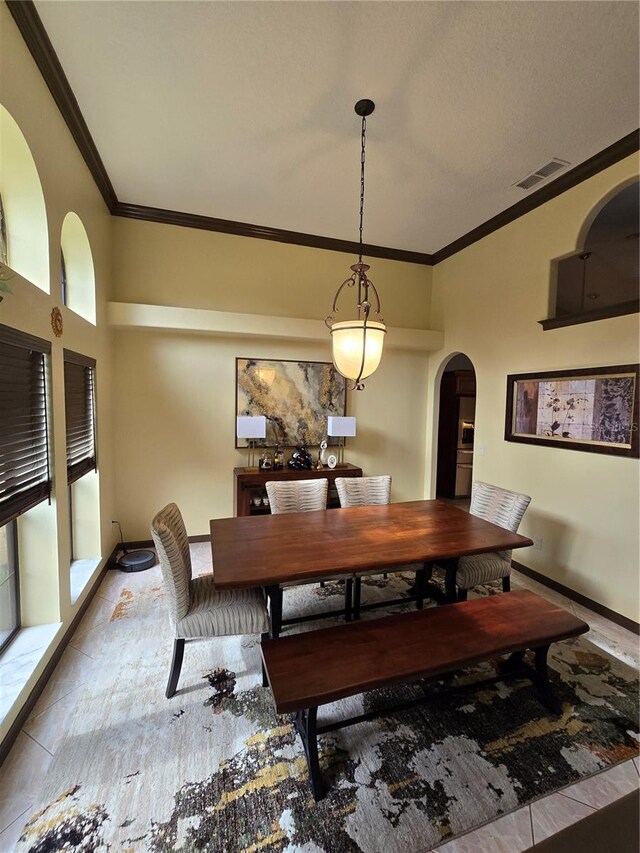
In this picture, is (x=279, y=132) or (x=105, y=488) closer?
(x=279, y=132)

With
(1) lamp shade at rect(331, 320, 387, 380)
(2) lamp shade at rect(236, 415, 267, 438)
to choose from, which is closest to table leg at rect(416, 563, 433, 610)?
(1) lamp shade at rect(331, 320, 387, 380)

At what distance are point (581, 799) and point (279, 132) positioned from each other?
165 inches

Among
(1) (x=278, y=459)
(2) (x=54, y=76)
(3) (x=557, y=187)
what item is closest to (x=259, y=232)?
(2) (x=54, y=76)

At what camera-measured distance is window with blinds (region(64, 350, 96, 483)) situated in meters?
2.56

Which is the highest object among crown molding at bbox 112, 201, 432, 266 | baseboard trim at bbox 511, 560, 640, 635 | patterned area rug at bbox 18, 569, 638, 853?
crown molding at bbox 112, 201, 432, 266

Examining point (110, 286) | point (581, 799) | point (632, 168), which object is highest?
point (632, 168)

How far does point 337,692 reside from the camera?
4.77ft

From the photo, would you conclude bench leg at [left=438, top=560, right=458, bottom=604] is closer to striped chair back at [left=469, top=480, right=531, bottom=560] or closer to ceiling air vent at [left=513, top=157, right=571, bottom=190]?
striped chair back at [left=469, top=480, right=531, bottom=560]

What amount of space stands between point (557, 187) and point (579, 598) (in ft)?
11.8

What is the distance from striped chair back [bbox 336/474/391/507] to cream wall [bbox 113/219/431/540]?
1318mm

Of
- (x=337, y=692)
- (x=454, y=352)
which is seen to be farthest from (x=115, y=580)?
(x=454, y=352)

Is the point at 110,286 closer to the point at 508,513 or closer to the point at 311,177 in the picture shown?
the point at 311,177

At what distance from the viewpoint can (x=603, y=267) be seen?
12.3ft

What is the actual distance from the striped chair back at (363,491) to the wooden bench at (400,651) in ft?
4.43
